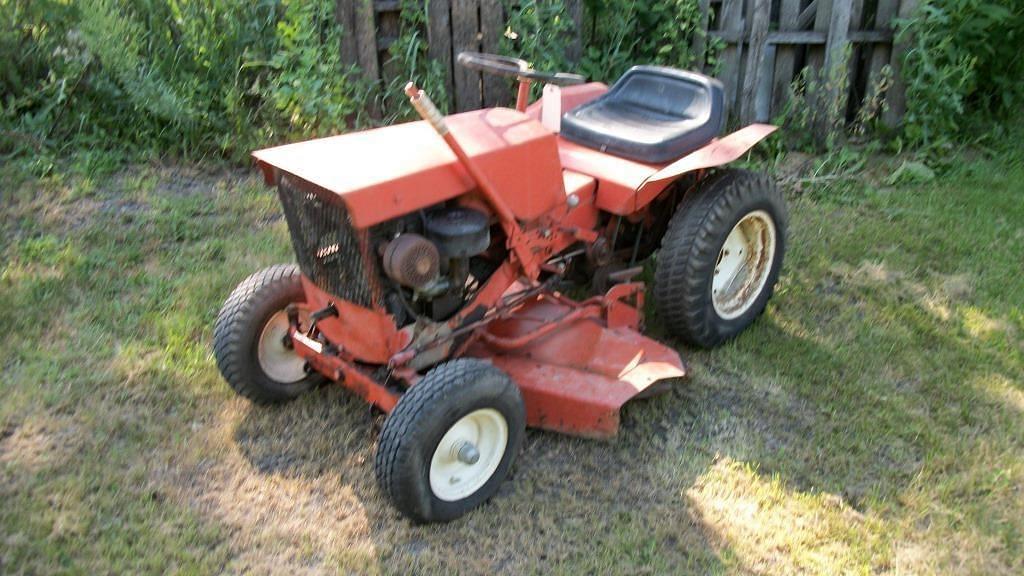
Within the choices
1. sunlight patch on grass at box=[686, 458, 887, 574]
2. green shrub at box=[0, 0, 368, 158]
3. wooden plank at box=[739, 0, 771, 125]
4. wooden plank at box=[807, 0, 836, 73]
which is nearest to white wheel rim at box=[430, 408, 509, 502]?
sunlight patch on grass at box=[686, 458, 887, 574]

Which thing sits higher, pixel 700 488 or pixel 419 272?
pixel 419 272

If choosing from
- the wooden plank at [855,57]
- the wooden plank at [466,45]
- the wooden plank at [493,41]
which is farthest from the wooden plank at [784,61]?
the wooden plank at [466,45]

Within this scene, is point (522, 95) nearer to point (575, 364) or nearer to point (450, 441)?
point (575, 364)

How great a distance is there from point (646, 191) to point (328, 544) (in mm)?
1716

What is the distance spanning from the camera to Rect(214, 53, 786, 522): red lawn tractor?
8.55 feet

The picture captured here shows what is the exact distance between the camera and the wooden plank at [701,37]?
5.37 m

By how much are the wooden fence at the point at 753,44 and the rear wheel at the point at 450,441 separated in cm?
290

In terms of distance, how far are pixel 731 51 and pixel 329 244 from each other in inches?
145

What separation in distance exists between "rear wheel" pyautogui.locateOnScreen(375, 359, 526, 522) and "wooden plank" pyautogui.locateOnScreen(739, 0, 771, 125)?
3.44m

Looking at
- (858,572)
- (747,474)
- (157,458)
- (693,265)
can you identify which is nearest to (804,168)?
(693,265)

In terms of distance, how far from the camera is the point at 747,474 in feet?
9.61

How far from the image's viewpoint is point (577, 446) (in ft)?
10.0

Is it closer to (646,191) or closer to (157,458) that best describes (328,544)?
(157,458)

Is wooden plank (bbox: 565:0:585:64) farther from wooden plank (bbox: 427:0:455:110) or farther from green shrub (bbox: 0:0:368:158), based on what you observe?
green shrub (bbox: 0:0:368:158)
